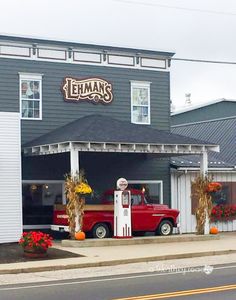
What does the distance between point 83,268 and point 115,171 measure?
1029cm

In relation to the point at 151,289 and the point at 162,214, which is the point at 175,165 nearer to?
the point at 162,214

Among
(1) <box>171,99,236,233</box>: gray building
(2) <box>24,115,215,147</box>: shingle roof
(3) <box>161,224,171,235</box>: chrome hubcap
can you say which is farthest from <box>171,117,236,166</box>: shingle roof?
(3) <box>161,224,171,235</box>: chrome hubcap

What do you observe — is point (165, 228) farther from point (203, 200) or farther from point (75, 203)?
point (75, 203)

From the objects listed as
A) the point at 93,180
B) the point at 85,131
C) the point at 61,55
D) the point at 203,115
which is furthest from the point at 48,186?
the point at 203,115

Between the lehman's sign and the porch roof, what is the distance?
0.96 metres

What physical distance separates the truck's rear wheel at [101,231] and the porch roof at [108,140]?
2784 mm

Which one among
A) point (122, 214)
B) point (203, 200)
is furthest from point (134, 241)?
point (203, 200)

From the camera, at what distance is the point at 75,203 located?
21.9 metres

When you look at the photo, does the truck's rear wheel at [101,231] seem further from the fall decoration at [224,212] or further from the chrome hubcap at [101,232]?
the fall decoration at [224,212]

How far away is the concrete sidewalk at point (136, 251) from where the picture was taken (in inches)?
661

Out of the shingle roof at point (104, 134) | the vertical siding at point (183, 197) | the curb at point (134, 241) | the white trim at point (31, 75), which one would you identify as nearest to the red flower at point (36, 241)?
the curb at point (134, 241)

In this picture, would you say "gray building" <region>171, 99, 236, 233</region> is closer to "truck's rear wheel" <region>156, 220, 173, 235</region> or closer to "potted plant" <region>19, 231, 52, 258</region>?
"truck's rear wheel" <region>156, 220, 173, 235</region>

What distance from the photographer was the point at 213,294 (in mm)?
11414

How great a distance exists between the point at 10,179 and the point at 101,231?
371 cm
